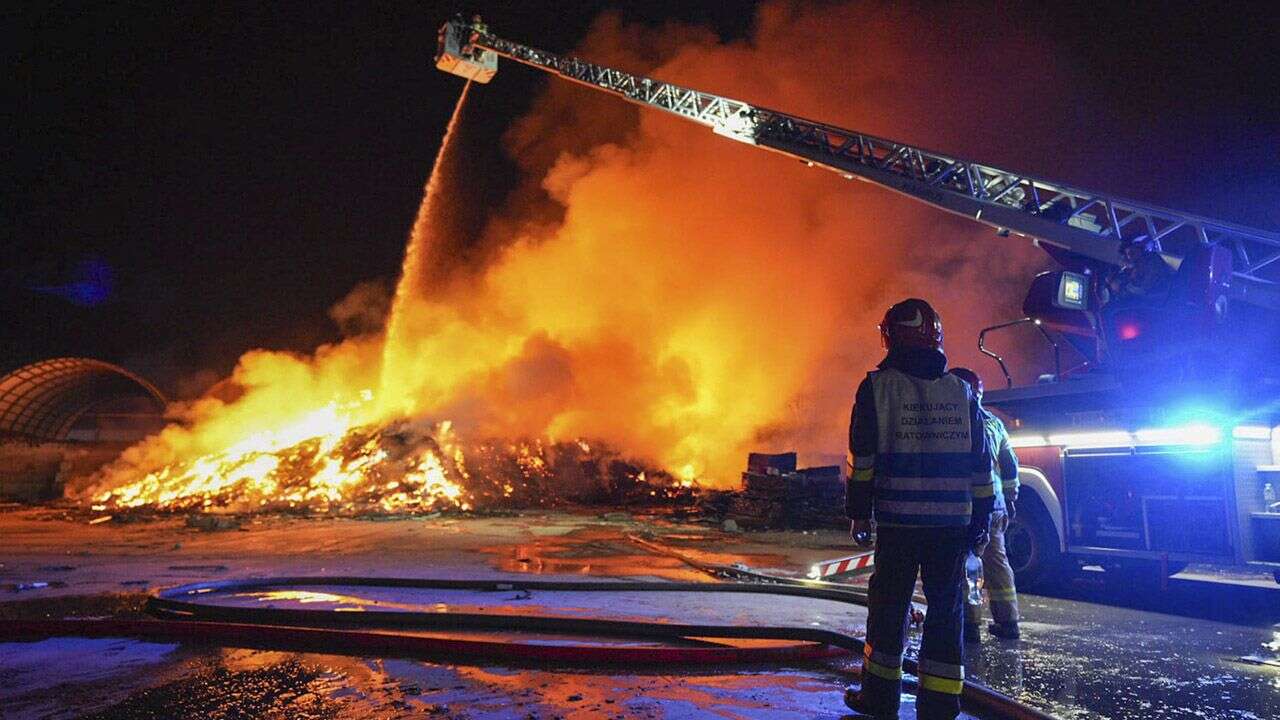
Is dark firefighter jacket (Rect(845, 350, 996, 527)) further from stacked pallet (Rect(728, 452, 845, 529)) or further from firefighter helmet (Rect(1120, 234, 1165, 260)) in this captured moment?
stacked pallet (Rect(728, 452, 845, 529))

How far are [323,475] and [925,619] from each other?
1700cm

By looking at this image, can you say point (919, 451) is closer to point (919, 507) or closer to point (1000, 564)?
point (919, 507)

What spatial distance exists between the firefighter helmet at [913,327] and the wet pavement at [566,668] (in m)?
1.61

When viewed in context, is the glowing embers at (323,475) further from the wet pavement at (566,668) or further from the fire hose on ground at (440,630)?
the fire hose on ground at (440,630)

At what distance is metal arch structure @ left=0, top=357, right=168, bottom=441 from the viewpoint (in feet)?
77.3

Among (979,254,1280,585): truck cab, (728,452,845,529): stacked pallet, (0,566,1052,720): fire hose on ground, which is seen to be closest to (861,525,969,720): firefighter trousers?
(0,566,1052,720): fire hose on ground

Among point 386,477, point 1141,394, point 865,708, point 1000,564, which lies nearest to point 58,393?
point 386,477

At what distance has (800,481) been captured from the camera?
14.9m

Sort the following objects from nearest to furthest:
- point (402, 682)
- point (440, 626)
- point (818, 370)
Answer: point (402, 682) < point (440, 626) < point (818, 370)

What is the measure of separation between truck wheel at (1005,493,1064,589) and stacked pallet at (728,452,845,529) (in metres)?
7.40

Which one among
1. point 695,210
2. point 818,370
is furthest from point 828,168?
point 695,210

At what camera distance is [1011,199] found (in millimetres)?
8969

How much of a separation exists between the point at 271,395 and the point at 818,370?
16981 mm

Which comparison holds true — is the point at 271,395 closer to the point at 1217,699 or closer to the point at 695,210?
the point at 695,210
